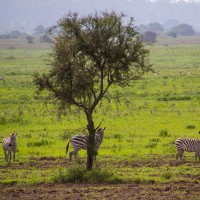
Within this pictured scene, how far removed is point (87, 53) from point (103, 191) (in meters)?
5.46

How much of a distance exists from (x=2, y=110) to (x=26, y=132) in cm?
857

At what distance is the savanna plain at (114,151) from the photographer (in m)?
18.5

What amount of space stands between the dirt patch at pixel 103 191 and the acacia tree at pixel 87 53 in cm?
349

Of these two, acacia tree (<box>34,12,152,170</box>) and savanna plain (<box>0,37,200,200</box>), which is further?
acacia tree (<box>34,12,152,170</box>)

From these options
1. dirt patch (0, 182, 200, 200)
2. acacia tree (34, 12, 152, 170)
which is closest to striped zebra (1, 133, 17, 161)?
acacia tree (34, 12, 152, 170)

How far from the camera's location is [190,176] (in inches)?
812

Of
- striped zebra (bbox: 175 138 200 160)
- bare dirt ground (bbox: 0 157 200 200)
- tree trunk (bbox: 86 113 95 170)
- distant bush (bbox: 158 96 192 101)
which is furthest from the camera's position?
distant bush (bbox: 158 96 192 101)

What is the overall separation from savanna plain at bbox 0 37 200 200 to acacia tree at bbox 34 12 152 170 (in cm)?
83

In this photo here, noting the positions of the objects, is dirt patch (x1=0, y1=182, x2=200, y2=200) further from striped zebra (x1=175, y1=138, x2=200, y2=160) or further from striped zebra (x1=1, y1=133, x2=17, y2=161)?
striped zebra (x1=175, y1=138, x2=200, y2=160)

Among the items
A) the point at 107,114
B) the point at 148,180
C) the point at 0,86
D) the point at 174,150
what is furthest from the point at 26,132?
the point at 0,86

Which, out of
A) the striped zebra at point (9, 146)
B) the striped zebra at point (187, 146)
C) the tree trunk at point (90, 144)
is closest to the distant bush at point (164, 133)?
the striped zebra at point (187, 146)

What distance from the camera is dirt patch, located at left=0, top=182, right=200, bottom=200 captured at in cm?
1730

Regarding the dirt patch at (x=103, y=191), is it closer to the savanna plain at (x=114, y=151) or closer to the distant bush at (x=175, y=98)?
the savanna plain at (x=114, y=151)

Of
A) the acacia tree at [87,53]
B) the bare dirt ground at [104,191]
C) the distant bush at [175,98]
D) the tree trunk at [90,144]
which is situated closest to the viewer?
the bare dirt ground at [104,191]
